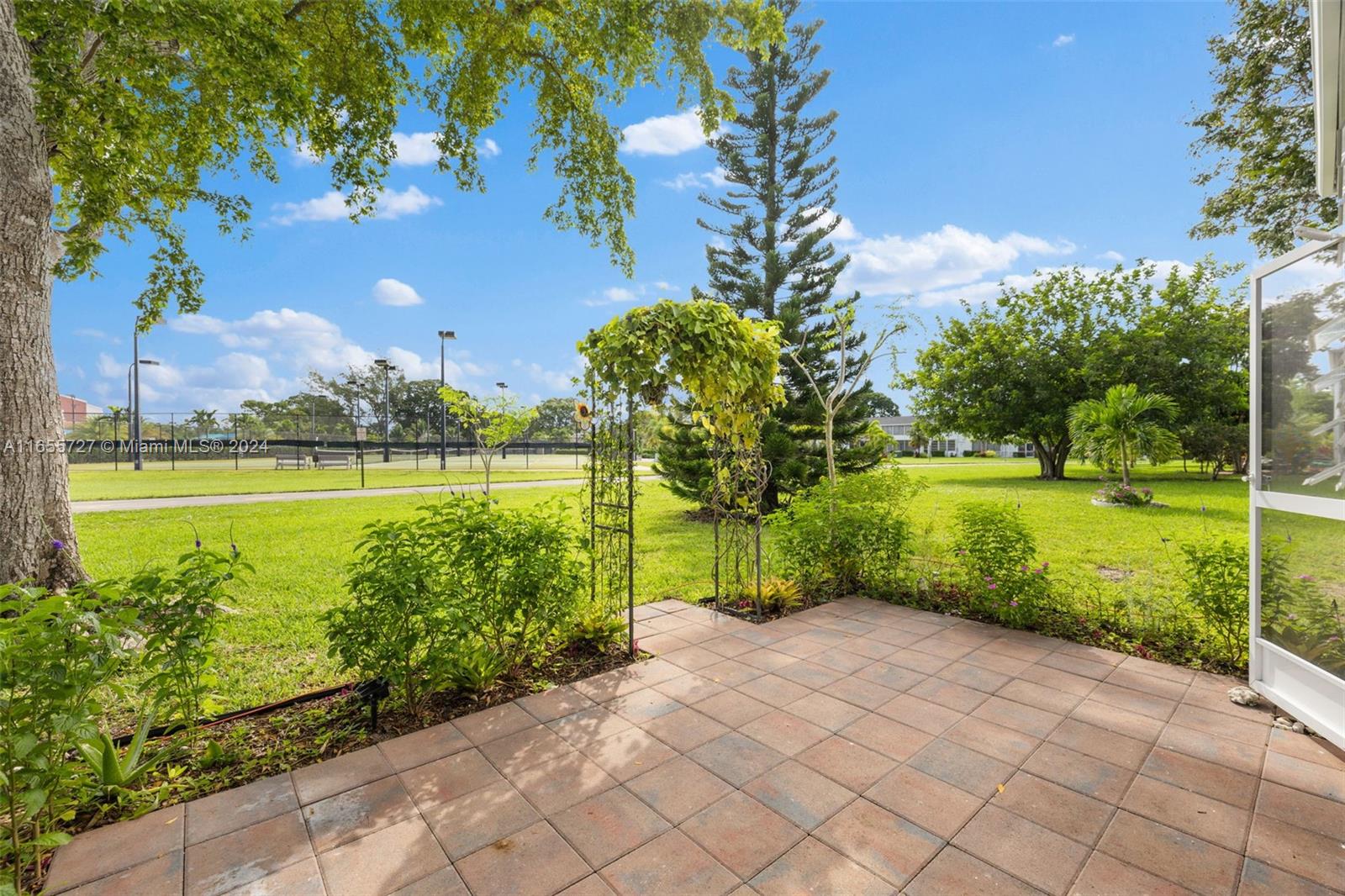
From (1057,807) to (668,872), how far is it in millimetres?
1256

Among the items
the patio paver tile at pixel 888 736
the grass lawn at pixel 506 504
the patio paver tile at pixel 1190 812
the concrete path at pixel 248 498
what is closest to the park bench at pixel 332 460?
the concrete path at pixel 248 498

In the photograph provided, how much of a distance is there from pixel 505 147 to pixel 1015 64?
15.7ft

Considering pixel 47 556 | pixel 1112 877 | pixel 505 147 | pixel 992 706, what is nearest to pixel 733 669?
pixel 992 706

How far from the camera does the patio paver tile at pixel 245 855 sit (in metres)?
1.44

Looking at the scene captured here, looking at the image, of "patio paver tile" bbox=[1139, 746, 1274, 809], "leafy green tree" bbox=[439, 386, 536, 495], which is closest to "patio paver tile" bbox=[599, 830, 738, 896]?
"patio paver tile" bbox=[1139, 746, 1274, 809]

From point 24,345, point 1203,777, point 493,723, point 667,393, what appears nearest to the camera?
point 1203,777

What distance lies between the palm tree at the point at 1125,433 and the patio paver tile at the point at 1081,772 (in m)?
9.12

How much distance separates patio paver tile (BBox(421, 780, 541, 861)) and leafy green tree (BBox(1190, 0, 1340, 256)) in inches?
388

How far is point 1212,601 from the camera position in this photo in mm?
2832

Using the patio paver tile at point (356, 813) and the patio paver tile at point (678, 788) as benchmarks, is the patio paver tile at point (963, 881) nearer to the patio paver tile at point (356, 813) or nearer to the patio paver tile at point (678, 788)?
the patio paver tile at point (678, 788)

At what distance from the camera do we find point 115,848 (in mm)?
1565

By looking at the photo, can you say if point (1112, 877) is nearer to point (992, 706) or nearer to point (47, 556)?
point (992, 706)

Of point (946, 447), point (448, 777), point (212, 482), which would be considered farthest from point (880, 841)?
point (946, 447)

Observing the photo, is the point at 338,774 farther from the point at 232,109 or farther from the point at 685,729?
the point at 232,109
